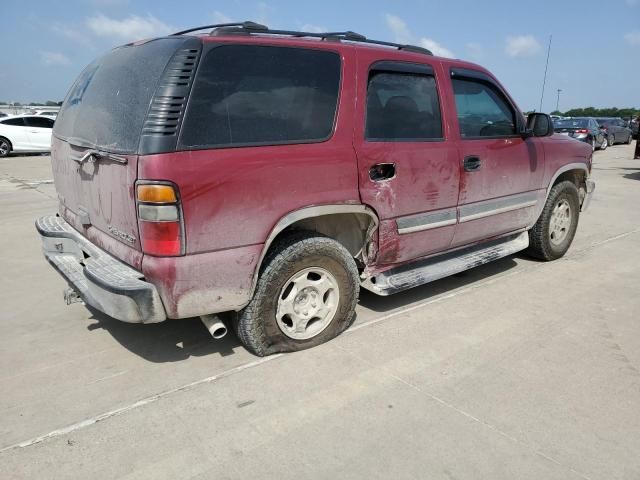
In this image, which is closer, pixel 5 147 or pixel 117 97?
pixel 117 97

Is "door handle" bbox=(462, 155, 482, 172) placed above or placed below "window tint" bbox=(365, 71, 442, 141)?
below

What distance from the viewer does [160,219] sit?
8.59 ft

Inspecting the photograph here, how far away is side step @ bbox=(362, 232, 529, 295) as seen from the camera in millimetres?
3730

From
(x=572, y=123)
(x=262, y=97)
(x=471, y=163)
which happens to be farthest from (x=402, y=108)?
(x=572, y=123)

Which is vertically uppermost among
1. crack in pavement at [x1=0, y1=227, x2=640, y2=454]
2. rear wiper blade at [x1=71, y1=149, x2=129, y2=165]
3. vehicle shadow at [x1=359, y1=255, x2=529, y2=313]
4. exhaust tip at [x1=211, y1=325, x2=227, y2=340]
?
rear wiper blade at [x1=71, y1=149, x2=129, y2=165]

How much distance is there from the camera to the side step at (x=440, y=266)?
3.73 m

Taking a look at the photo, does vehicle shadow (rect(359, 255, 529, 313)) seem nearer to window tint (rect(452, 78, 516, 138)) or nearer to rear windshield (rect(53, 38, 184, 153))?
window tint (rect(452, 78, 516, 138))

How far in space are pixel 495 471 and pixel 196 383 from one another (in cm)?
166

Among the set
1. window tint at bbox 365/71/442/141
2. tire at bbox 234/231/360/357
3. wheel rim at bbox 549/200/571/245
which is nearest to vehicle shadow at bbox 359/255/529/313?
wheel rim at bbox 549/200/571/245

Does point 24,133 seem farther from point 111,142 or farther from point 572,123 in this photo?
point 572,123

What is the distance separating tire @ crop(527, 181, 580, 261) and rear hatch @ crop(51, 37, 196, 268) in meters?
3.96

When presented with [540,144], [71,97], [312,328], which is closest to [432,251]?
[312,328]

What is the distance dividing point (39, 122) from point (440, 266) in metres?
17.8

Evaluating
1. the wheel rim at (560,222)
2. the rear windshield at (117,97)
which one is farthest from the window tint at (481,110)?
the rear windshield at (117,97)
